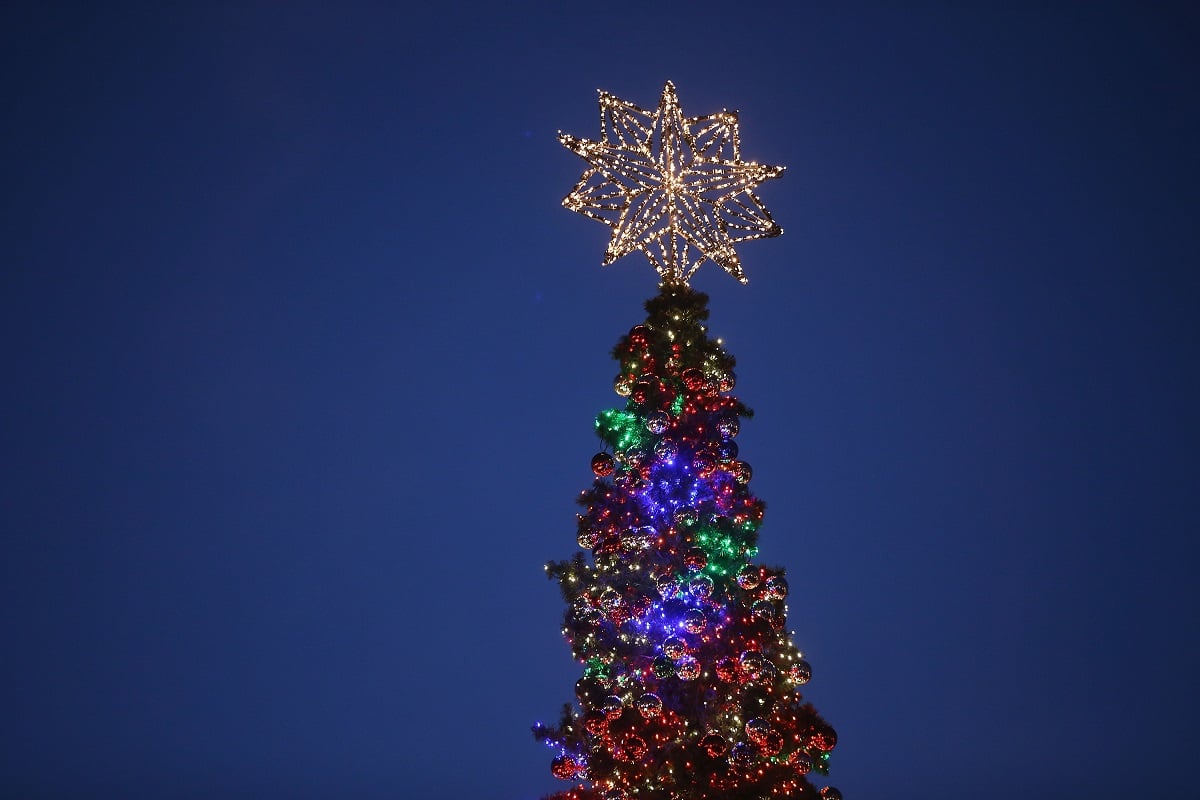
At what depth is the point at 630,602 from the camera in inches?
193

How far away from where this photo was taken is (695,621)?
4684 millimetres

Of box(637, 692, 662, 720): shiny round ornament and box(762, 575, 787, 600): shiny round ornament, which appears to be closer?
box(637, 692, 662, 720): shiny round ornament

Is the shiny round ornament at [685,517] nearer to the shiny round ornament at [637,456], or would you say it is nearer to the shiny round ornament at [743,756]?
the shiny round ornament at [637,456]

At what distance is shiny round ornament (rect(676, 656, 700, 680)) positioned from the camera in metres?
4.64

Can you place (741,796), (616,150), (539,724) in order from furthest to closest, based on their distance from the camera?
(616,150), (539,724), (741,796)

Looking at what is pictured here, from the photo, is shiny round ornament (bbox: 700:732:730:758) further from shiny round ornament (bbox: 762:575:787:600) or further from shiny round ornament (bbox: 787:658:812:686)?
shiny round ornament (bbox: 762:575:787:600)

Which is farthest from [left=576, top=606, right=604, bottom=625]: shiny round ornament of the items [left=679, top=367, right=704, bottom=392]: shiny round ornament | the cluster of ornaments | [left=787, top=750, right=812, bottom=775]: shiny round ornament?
[left=679, top=367, right=704, bottom=392]: shiny round ornament

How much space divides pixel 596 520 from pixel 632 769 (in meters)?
1.51

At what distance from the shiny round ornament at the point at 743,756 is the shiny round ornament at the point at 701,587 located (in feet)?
2.85

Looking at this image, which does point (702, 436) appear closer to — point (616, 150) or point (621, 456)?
point (621, 456)

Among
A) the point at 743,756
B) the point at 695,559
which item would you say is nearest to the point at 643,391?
the point at 695,559

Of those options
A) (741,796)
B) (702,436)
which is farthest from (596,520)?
(741,796)

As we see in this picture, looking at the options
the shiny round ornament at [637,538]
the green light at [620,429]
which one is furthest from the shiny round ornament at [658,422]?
the shiny round ornament at [637,538]

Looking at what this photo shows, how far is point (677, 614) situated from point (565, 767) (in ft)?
3.86
